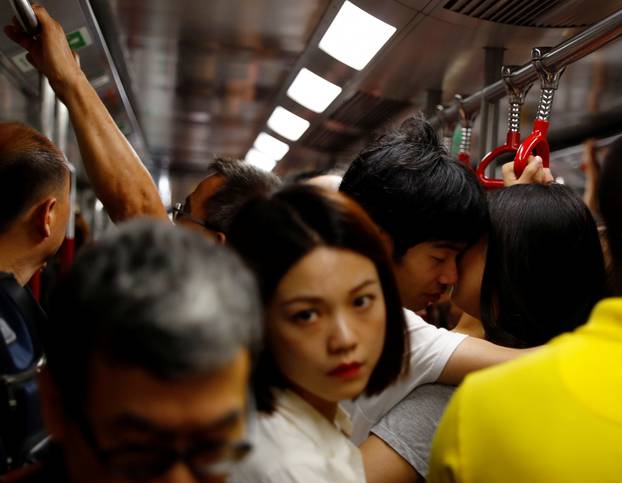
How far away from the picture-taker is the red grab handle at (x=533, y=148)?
6.56 feet

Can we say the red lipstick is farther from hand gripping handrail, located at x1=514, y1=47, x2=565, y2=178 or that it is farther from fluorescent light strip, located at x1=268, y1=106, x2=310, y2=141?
fluorescent light strip, located at x1=268, y1=106, x2=310, y2=141

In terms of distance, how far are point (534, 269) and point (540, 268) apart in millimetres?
11

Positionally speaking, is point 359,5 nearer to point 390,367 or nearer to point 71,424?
point 390,367

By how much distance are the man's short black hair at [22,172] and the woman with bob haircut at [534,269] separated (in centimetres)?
93

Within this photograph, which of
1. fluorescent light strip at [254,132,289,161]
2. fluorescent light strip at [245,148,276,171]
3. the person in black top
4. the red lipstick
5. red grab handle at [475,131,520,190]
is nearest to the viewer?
the red lipstick

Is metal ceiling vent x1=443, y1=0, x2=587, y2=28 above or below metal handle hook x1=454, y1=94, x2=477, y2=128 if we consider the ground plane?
above

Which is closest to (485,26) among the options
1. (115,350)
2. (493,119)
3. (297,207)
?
(493,119)

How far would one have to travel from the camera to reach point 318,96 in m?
3.98

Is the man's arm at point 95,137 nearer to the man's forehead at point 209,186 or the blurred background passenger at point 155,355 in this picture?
Answer: the man's forehead at point 209,186

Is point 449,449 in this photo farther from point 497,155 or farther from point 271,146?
point 271,146

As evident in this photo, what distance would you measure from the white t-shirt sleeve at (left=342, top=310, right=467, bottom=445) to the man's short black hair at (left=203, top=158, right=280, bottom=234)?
61 cm

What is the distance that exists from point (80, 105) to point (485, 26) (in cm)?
157

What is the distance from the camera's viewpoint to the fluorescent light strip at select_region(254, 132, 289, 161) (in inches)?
214

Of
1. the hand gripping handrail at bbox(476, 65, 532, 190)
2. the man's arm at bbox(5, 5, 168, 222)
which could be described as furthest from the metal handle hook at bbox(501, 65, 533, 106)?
the man's arm at bbox(5, 5, 168, 222)
